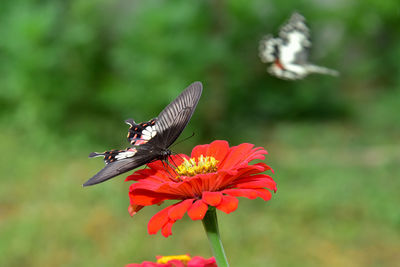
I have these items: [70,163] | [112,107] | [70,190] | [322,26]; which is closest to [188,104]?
[70,190]

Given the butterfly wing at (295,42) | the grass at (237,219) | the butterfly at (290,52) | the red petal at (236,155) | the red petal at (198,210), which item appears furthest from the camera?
the grass at (237,219)

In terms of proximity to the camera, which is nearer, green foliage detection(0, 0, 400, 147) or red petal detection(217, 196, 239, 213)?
red petal detection(217, 196, 239, 213)

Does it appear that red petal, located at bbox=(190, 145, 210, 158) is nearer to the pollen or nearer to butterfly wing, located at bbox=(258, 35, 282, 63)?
the pollen

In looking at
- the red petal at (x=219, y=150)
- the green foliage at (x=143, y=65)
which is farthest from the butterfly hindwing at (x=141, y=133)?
the green foliage at (x=143, y=65)

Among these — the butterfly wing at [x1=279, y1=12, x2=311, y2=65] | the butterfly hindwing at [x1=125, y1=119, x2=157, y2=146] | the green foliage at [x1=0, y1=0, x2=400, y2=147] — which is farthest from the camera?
the green foliage at [x1=0, y1=0, x2=400, y2=147]

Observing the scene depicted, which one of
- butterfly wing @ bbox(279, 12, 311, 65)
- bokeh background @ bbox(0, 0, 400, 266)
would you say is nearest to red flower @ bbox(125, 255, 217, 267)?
butterfly wing @ bbox(279, 12, 311, 65)

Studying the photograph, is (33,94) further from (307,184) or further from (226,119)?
(307,184)

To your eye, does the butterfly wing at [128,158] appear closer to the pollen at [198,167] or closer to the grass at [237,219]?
the pollen at [198,167]
